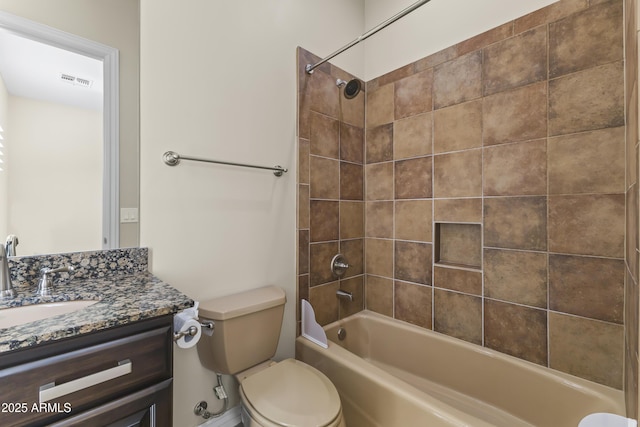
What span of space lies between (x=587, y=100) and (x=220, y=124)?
1.75m

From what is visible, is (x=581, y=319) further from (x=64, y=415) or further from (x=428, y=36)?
(x=64, y=415)

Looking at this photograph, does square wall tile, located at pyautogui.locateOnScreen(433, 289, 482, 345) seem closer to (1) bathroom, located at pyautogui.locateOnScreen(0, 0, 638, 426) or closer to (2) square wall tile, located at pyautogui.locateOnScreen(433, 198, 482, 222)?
(2) square wall tile, located at pyautogui.locateOnScreen(433, 198, 482, 222)

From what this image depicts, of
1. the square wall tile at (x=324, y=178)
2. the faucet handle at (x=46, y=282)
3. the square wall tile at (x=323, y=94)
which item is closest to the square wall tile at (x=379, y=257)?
the square wall tile at (x=324, y=178)

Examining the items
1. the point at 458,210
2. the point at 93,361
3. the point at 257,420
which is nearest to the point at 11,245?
the point at 93,361

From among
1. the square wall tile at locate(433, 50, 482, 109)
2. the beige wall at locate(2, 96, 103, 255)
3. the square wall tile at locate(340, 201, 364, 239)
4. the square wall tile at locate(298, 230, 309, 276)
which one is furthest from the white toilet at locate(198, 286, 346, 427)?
the square wall tile at locate(433, 50, 482, 109)

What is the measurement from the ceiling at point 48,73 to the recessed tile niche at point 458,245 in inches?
74.5

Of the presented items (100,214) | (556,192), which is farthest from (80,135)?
(556,192)

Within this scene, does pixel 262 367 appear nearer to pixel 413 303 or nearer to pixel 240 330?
pixel 240 330

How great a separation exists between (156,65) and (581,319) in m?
2.26

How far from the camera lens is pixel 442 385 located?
1623 mm

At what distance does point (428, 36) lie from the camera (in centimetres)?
179

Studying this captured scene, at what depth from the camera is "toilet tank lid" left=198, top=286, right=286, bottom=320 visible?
3.98ft

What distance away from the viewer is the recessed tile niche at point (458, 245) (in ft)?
5.34

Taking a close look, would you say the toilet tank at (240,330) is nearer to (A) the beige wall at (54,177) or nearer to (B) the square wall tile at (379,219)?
(A) the beige wall at (54,177)
